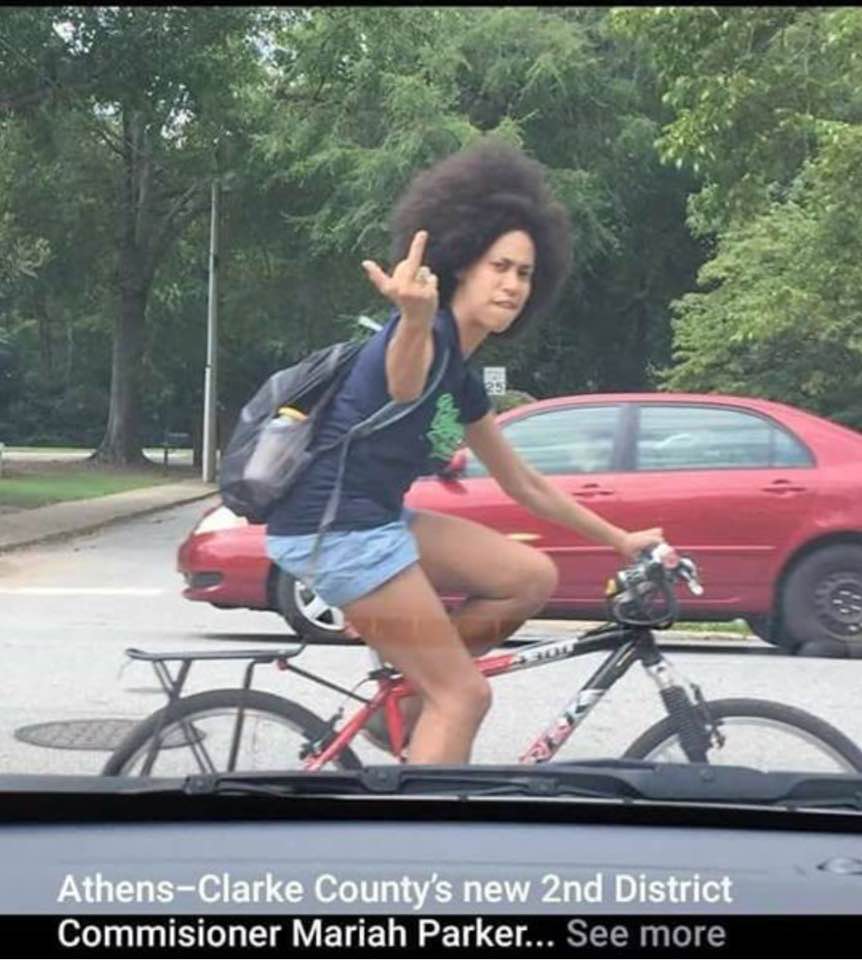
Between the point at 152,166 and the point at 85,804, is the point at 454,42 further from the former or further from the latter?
the point at 85,804

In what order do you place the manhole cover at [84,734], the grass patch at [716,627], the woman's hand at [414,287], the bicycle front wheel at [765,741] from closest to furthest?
the woman's hand at [414,287] < the grass patch at [716,627] < the manhole cover at [84,734] < the bicycle front wheel at [765,741]

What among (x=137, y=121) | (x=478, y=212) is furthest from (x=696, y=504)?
(x=137, y=121)

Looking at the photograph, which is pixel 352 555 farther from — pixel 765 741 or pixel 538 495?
pixel 765 741

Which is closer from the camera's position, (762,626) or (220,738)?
(762,626)

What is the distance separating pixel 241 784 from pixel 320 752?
1.52ft

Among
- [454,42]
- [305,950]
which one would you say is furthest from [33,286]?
[305,950]

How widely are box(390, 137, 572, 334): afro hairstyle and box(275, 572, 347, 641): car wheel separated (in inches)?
23.2

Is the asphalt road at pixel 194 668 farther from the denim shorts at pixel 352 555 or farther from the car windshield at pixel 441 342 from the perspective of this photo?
the denim shorts at pixel 352 555

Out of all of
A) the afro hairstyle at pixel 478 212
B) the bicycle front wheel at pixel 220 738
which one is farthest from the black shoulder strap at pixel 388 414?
the bicycle front wheel at pixel 220 738

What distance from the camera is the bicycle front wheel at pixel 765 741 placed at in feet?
9.71

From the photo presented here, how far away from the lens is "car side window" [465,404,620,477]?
2.54 meters

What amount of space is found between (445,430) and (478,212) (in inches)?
13.2

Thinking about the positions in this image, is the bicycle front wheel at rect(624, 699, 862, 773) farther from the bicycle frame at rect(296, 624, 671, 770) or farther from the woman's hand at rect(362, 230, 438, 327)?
the woman's hand at rect(362, 230, 438, 327)

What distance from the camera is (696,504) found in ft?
8.73
